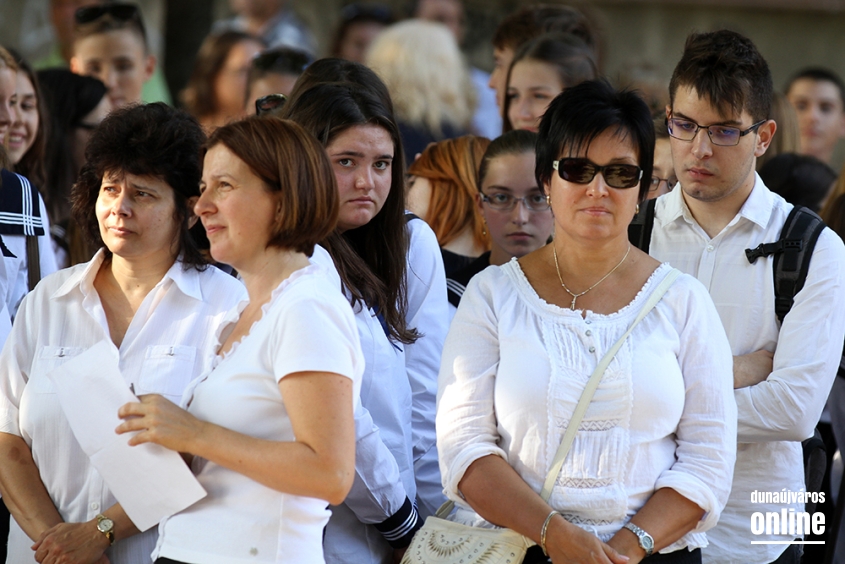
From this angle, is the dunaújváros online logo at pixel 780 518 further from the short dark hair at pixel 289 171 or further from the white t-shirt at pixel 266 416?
the short dark hair at pixel 289 171

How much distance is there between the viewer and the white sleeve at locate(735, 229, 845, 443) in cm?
311

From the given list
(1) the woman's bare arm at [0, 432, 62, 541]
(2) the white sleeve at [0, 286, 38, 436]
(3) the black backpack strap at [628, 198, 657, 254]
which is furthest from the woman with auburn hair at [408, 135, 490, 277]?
(1) the woman's bare arm at [0, 432, 62, 541]

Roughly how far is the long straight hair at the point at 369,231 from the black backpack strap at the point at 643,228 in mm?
785

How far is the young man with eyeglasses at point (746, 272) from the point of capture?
3154 millimetres

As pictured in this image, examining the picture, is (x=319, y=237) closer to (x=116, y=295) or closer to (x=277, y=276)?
(x=277, y=276)

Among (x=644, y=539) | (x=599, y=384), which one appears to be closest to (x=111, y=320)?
(x=599, y=384)

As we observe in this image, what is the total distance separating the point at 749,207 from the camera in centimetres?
337

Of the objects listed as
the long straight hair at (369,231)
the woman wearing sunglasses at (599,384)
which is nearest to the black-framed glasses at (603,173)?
the woman wearing sunglasses at (599,384)

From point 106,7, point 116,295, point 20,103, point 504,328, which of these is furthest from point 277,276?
point 106,7

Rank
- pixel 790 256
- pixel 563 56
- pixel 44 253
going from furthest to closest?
pixel 563 56 → pixel 44 253 → pixel 790 256

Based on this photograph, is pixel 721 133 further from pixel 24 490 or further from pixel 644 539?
pixel 24 490

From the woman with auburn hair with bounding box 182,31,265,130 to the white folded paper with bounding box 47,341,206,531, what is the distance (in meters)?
4.83

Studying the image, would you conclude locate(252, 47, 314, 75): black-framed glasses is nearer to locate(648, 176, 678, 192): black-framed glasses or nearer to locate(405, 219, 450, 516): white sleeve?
locate(648, 176, 678, 192): black-framed glasses

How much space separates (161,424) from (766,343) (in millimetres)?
1935
